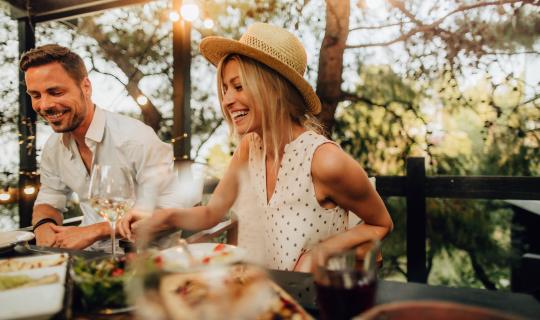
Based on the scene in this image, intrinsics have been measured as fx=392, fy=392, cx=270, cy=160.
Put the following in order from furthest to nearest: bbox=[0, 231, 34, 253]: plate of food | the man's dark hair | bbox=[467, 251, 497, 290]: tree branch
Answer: bbox=[467, 251, 497, 290]: tree branch
the man's dark hair
bbox=[0, 231, 34, 253]: plate of food

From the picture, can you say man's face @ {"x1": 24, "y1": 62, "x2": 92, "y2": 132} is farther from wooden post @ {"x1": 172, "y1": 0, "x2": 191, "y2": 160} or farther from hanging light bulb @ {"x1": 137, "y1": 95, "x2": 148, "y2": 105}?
hanging light bulb @ {"x1": 137, "y1": 95, "x2": 148, "y2": 105}

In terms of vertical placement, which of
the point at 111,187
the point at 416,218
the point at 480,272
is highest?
the point at 111,187

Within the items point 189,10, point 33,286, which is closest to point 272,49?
point 33,286

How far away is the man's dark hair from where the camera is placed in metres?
2.17

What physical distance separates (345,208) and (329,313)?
0.97m

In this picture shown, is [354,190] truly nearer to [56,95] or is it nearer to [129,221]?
[129,221]

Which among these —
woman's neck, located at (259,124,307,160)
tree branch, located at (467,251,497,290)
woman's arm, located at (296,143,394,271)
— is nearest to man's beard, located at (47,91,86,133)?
woman's neck, located at (259,124,307,160)

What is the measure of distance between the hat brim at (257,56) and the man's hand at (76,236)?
93 centimetres

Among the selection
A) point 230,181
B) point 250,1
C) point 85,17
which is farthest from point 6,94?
point 230,181

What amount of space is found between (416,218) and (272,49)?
168cm

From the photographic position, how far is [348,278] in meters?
0.62

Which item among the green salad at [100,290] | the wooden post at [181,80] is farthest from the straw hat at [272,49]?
the wooden post at [181,80]

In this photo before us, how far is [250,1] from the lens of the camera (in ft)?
11.9

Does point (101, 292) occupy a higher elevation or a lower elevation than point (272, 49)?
lower
